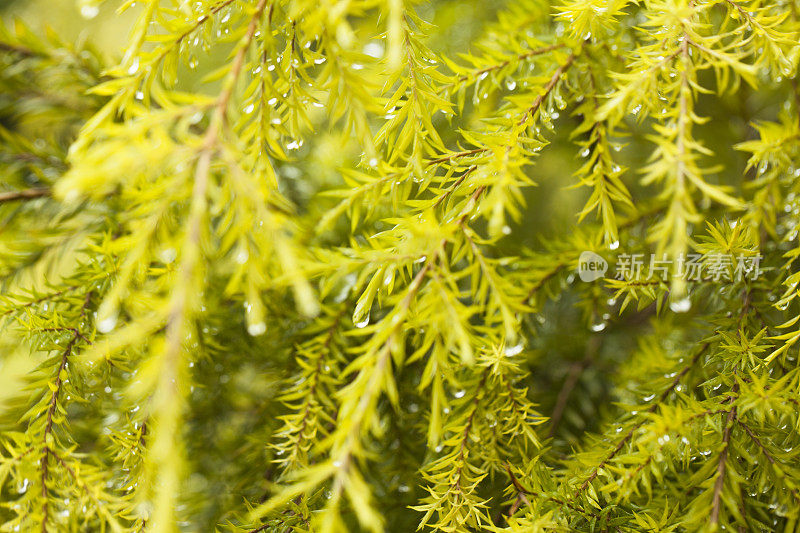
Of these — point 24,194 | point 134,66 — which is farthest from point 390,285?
point 24,194

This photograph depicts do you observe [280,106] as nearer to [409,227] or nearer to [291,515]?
[409,227]

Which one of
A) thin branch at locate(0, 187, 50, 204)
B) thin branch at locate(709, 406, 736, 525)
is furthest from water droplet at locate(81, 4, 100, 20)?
thin branch at locate(709, 406, 736, 525)

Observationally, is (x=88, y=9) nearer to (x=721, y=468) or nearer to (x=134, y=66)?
(x=134, y=66)

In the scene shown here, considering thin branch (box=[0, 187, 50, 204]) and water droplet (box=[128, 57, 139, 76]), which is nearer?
water droplet (box=[128, 57, 139, 76])

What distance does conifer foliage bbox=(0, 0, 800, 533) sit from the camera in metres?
0.34

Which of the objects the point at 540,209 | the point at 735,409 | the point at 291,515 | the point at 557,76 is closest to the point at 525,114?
the point at 557,76

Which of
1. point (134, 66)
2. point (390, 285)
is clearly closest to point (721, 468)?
point (390, 285)

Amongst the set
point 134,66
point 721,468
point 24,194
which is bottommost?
point 721,468

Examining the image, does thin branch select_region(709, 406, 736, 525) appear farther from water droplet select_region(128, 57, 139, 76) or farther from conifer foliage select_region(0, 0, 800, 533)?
water droplet select_region(128, 57, 139, 76)

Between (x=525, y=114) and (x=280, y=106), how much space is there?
22 cm

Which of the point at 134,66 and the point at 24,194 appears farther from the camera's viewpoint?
the point at 24,194

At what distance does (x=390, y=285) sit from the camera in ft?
1.37

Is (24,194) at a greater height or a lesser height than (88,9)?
lesser

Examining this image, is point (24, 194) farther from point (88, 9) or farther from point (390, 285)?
point (390, 285)
